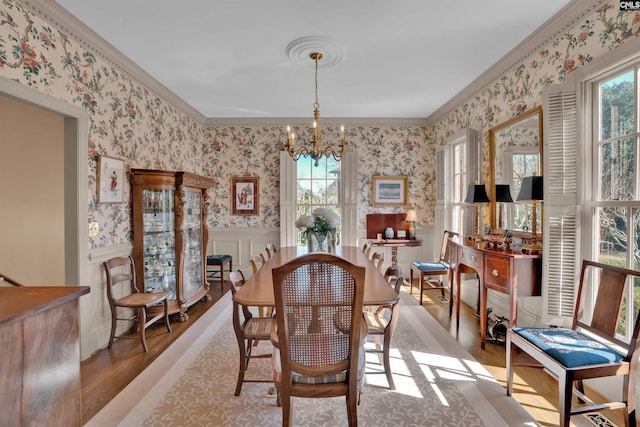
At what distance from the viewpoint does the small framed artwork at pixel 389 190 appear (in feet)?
18.4

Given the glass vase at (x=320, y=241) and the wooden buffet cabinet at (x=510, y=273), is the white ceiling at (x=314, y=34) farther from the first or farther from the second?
the wooden buffet cabinet at (x=510, y=273)

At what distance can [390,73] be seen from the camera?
364 centimetres

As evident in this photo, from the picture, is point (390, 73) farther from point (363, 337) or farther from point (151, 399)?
point (151, 399)

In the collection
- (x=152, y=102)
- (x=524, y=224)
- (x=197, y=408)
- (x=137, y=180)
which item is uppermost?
(x=152, y=102)

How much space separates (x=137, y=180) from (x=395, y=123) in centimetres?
401

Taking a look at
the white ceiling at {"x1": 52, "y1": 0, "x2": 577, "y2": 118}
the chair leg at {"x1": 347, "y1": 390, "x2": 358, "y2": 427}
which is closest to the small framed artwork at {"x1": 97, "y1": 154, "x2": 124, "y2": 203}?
Answer: the white ceiling at {"x1": 52, "y1": 0, "x2": 577, "y2": 118}

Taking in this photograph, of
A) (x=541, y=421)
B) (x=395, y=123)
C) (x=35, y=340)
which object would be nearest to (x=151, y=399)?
(x=35, y=340)

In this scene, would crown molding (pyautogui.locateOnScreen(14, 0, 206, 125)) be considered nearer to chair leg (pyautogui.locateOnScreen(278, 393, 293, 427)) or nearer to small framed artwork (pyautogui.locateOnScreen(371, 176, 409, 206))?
chair leg (pyautogui.locateOnScreen(278, 393, 293, 427))

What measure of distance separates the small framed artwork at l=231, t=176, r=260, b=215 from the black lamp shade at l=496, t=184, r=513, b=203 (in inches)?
146

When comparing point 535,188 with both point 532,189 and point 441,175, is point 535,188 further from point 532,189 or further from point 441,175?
point 441,175

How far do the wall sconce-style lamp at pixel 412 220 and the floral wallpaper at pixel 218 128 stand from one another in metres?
0.22

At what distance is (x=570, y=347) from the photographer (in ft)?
6.15

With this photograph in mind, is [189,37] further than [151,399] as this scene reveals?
Yes

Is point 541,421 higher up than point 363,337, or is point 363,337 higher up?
point 363,337
